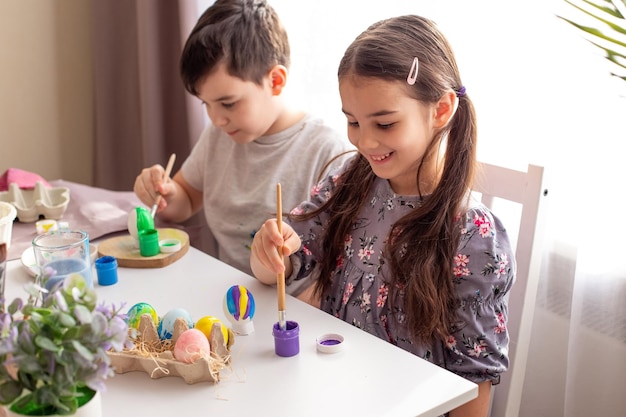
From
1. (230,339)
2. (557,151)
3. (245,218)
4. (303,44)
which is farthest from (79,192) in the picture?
(557,151)

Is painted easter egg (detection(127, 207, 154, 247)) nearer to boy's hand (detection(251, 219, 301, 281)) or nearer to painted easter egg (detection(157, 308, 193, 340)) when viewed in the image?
boy's hand (detection(251, 219, 301, 281))

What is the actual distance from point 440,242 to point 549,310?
1.30 feet

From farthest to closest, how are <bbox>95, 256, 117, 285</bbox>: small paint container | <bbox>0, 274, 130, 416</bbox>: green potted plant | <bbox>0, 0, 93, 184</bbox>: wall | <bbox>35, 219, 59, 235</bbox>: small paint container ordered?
<bbox>0, 0, 93, 184</bbox>: wall, <bbox>35, 219, 59, 235</bbox>: small paint container, <bbox>95, 256, 117, 285</bbox>: small paint container, <bbox>0, 274, 130, 416</bbox>: green potted plant

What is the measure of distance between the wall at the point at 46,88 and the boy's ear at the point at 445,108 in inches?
73.4

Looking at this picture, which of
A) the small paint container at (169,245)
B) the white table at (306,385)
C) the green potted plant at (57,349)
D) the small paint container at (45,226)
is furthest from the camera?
the small paint container at (45,226)

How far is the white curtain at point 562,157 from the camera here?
50.9 inches

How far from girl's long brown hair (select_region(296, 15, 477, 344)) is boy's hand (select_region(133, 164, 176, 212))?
56 cm

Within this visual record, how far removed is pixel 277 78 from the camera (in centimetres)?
163

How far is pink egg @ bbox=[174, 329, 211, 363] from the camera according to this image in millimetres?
918

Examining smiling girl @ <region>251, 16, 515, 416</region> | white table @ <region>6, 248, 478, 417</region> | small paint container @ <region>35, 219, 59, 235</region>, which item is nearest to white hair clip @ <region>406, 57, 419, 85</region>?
smiling girl @ <region>251, 16, 515, 416</region>

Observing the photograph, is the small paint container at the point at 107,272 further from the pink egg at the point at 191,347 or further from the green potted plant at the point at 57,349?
the green potted plant at the point at 57,349

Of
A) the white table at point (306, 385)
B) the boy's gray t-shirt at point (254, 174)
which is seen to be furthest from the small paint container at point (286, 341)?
the boy's gray t-shirt at point (254, 174)

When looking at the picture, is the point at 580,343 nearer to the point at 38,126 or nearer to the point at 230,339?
the point at 230,339

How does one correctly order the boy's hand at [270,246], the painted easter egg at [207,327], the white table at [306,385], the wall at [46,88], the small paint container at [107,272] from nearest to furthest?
the white table at [306,385]
the painted easter egg at [207,327]
the boy's hand at [270,246]
the small paint container at [107,272]
the wall at [46,88]
